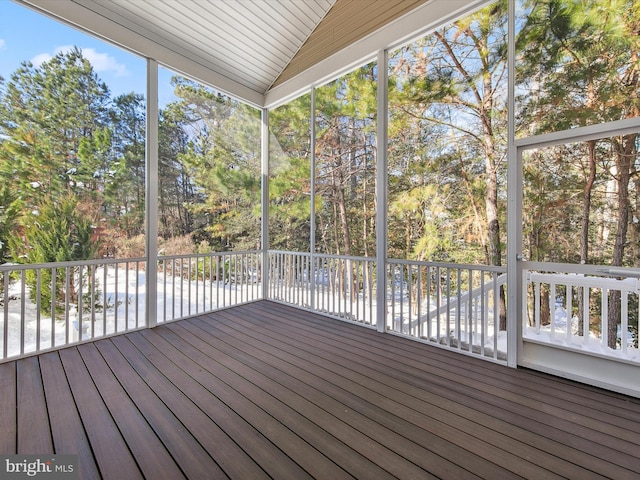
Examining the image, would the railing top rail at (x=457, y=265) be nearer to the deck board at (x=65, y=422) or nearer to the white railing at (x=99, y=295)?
the white railing at (x=99, y=295)

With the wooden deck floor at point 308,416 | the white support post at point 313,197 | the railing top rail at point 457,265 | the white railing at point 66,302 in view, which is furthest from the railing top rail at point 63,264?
the railing top rail at point 457,265

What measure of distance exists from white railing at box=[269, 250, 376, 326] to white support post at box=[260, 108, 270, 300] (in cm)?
16

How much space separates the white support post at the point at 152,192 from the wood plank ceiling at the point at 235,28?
0.38m

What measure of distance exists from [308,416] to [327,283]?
245 cm

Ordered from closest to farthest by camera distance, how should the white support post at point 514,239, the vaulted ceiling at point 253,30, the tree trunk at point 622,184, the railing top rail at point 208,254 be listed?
1. the tree trunk at point 622,184
2. the white support post at point 514,239
3. the vaulted ceiling at point 253,30
4. the railing top rail at point 208,254

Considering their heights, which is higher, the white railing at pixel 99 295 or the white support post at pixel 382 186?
the white support post at pixel 382 186

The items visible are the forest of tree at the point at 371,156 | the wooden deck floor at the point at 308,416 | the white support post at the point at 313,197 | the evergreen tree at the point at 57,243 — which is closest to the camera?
the wooden deck floor at the point at 308,416

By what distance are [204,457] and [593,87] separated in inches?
150

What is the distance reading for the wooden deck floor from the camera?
1.42 m

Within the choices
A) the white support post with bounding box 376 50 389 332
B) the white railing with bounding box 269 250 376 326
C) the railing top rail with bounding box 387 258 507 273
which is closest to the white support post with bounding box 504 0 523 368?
the railing top rail with bounding box 387 258 507 273

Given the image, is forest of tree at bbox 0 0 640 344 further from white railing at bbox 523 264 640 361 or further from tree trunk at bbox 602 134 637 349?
white railing at bbox 523 264 640 361

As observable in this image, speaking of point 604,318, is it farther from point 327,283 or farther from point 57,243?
point 57,243

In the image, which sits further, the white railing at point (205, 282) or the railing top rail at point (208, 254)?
the white railing at point (205, 282)

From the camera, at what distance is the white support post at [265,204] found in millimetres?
4891
